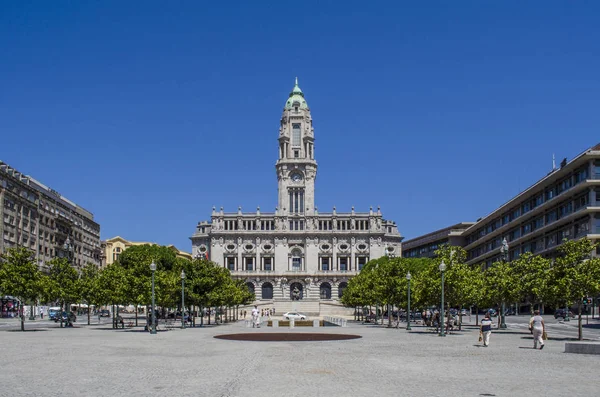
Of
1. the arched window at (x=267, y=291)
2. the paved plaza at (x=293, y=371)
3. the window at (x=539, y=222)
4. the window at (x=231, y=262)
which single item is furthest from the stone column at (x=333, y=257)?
the paved plaza at (x=293, y=371)

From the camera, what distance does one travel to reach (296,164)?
17275 cm

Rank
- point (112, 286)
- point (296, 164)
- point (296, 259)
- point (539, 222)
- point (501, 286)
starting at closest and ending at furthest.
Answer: point (501, 286)
point (112, 286)
point (539, 222)
point (296, 259)
point (296, 164)

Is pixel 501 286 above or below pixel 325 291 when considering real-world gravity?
above

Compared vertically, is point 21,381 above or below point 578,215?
below

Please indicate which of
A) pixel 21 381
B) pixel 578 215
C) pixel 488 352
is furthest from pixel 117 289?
pixel 578 215

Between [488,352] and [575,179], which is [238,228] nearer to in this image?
[575,179]

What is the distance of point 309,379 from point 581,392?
7.33 metres

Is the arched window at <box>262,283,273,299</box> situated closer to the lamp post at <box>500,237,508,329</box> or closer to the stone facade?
the stone facade

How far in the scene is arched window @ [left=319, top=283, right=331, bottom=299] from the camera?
16700 cm

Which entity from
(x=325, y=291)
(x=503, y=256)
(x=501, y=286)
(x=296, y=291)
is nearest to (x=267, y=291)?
(x=296, y=291)

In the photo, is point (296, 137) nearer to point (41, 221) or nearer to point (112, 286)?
point (41, 221)

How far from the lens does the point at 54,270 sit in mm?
66438

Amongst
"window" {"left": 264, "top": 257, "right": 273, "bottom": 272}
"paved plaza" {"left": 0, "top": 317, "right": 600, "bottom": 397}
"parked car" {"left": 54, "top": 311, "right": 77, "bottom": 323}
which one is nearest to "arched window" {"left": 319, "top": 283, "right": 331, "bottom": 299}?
"window" {"left": 264, "top": 257, "right": 273, "bottom": 272}

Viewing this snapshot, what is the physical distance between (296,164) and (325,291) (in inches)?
1212
